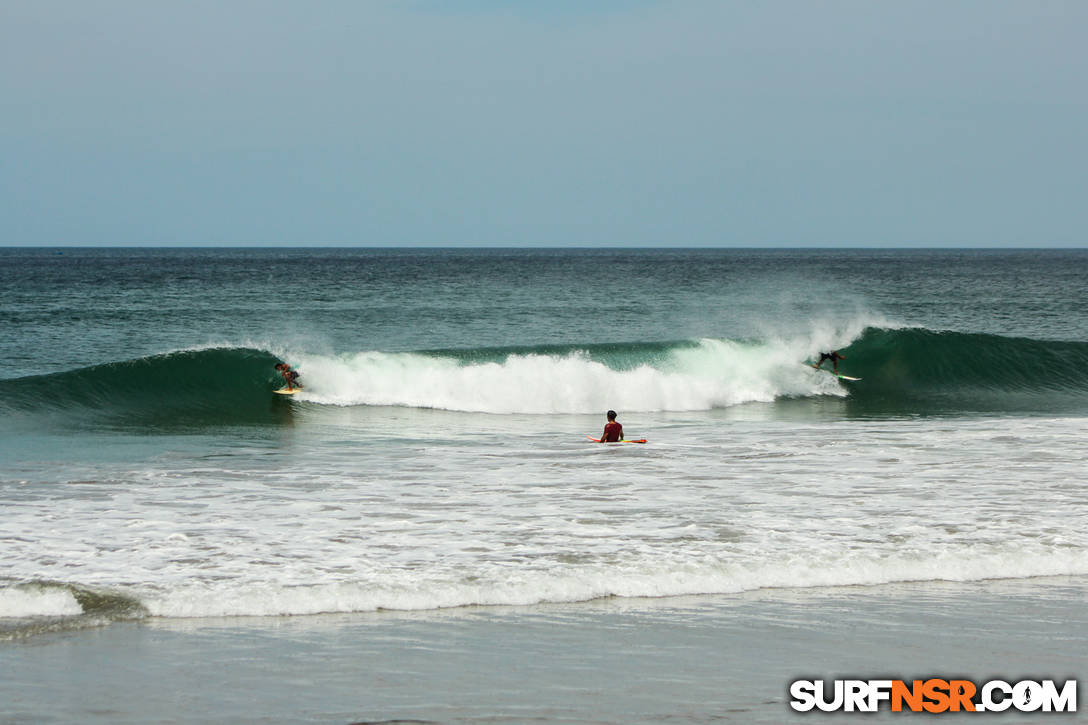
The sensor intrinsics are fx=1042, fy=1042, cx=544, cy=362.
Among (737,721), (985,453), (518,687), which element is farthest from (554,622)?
(985,453)

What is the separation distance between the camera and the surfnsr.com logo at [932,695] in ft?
19.4

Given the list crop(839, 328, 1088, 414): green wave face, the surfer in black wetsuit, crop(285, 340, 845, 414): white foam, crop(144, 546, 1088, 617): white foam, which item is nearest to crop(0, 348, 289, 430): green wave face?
crop(285, 340, 845, 414): white foam

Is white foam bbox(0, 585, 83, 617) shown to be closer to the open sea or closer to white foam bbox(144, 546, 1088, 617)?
the open sea

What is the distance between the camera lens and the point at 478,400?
21422 mm

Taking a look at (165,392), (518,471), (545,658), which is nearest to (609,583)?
(545,658)

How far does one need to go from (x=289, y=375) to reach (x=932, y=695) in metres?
18.1

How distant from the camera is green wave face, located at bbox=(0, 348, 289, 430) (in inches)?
759

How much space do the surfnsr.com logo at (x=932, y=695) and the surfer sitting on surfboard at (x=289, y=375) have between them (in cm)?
1730

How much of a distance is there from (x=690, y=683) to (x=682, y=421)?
13.1m

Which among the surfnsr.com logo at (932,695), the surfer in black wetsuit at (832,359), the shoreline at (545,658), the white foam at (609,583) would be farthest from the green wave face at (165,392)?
the surfnsr.com logo at (932,695)

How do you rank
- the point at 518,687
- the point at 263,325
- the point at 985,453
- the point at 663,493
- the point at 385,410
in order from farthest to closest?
the point at 263,325 < the point at 385,410 < the point at 985,453 < the point at 663,493 < the point at 518,687

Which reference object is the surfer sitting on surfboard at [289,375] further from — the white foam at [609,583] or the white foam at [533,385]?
the white foam at [609,583]

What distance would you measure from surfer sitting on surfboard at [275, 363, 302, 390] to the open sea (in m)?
0.38

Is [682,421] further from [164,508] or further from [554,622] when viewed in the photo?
[554,622]
